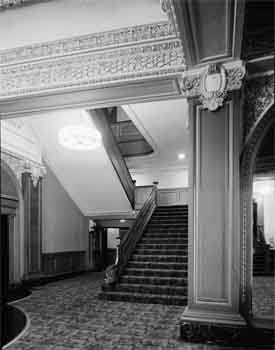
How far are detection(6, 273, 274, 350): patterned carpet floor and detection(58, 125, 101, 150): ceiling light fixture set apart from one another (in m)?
3.14

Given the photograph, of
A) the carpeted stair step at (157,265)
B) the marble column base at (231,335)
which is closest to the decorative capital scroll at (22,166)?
the carpeted stair step at (157,265)

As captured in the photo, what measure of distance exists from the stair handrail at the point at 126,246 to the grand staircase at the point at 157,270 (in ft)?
0.41

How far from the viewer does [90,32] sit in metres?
4.02

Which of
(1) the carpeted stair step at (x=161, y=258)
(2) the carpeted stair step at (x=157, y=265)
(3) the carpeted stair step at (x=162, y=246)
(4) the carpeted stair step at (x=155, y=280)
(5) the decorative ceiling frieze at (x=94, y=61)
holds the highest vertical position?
(5) the decorative ceiling frieze at (x=94, y=61)

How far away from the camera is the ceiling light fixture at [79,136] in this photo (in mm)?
7203

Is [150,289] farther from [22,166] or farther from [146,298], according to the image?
[22,166]

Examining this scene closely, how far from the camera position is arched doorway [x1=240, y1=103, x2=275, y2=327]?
356 cm

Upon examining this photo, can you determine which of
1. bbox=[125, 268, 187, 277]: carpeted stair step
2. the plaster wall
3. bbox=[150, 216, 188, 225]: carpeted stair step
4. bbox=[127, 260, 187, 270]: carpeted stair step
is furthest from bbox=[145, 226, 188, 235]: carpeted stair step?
the plaster wall

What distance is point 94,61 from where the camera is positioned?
415cm

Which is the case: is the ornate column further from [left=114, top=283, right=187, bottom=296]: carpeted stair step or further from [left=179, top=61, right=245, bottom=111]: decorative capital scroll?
[left=114, top=283, right=187, bottom=296]: carpeted stair step

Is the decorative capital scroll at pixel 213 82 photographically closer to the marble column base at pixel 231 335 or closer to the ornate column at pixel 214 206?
the ornate column at pixel 214 206

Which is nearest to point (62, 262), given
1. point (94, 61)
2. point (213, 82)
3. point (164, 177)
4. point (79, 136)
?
point (79, 136)

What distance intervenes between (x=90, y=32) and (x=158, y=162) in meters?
8.93

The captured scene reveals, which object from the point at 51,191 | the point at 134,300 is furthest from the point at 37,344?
the point at 51,191
